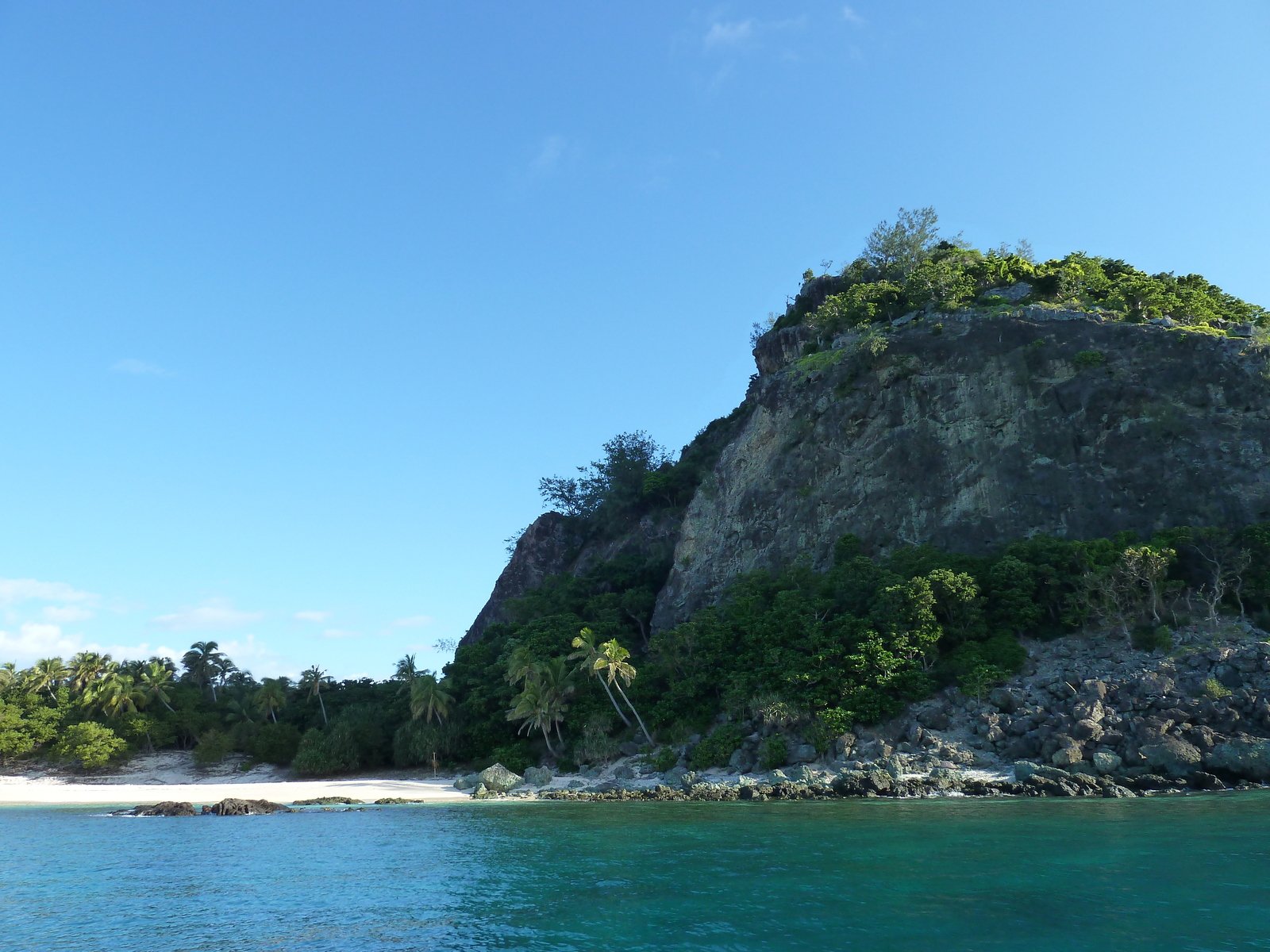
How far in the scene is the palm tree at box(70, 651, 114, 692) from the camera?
72.9 metres

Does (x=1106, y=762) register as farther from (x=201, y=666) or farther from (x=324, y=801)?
(x=201, y=666)

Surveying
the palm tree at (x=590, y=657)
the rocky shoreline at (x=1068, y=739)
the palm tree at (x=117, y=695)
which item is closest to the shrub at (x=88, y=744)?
the palm tree at (x=117, y=695)

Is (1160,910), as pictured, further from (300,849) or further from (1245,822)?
(300,849)

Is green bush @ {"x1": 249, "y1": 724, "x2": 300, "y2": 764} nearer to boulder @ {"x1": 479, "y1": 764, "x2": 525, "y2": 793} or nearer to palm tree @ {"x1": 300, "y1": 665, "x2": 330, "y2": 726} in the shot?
palm tree @ {"x1": 300, "y1": 665, "x2": 330, "y2": 726}

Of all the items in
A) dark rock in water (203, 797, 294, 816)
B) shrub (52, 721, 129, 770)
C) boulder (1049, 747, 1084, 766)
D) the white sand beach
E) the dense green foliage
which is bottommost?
the white sand beach

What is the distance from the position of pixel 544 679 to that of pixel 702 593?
16773 mm

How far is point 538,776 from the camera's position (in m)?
50.6

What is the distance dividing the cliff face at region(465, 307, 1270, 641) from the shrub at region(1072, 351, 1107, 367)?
0.55ft

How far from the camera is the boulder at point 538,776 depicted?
5019cm

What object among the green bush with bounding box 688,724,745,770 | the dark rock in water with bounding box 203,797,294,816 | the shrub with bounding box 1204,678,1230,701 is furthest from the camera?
the green bush with bounding box 688,724,745,770

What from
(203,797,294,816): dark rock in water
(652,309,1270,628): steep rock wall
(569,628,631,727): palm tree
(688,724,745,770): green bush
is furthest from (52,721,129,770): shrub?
(688,724,745,770): green bush

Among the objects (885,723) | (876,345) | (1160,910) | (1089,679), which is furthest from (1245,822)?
(876,345)

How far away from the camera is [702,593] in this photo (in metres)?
65.4

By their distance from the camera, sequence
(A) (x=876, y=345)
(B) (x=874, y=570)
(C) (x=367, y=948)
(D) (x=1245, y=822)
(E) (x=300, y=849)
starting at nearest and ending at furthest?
1. (C) (x=367, y=948)
2. (D) (x=1245, y=822)
3. (E) (x=300, y=849)
4. (B) (x=874, y=570)
5. (A) (x=876, y=345)
